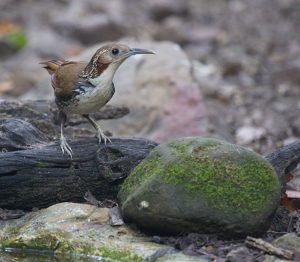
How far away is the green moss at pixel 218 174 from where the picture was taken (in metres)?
6.69

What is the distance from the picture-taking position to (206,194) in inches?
264

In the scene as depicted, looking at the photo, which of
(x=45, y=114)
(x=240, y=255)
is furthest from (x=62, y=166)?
(x=240, y=255)

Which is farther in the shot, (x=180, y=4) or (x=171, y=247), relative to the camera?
(x=180, y=4)

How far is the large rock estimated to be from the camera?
6734 mm

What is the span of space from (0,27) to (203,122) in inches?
251

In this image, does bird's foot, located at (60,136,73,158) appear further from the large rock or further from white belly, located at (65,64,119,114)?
the large rock

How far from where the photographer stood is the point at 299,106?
13.7 metres

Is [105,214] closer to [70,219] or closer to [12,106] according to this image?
[70,219]

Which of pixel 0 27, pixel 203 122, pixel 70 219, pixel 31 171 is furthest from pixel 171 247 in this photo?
pixel 0 27

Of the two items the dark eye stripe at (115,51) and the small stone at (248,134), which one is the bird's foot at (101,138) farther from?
the small stone at (248,134)

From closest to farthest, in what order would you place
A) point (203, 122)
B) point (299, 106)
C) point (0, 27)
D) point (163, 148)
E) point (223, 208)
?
point (223, 208)
point (163, 148)
point (203, 122)
point (299, 106)
point (0, 27)

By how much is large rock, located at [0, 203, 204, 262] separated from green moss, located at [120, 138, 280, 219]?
0.35 meters

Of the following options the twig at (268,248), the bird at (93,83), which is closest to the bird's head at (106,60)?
the bird at (93,83)

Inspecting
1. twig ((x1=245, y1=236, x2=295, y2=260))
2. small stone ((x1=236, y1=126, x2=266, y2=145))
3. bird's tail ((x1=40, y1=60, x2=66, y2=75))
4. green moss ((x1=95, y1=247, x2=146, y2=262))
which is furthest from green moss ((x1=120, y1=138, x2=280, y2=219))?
small stone ((x1=236, y1=126, x2=266, y2=145))
